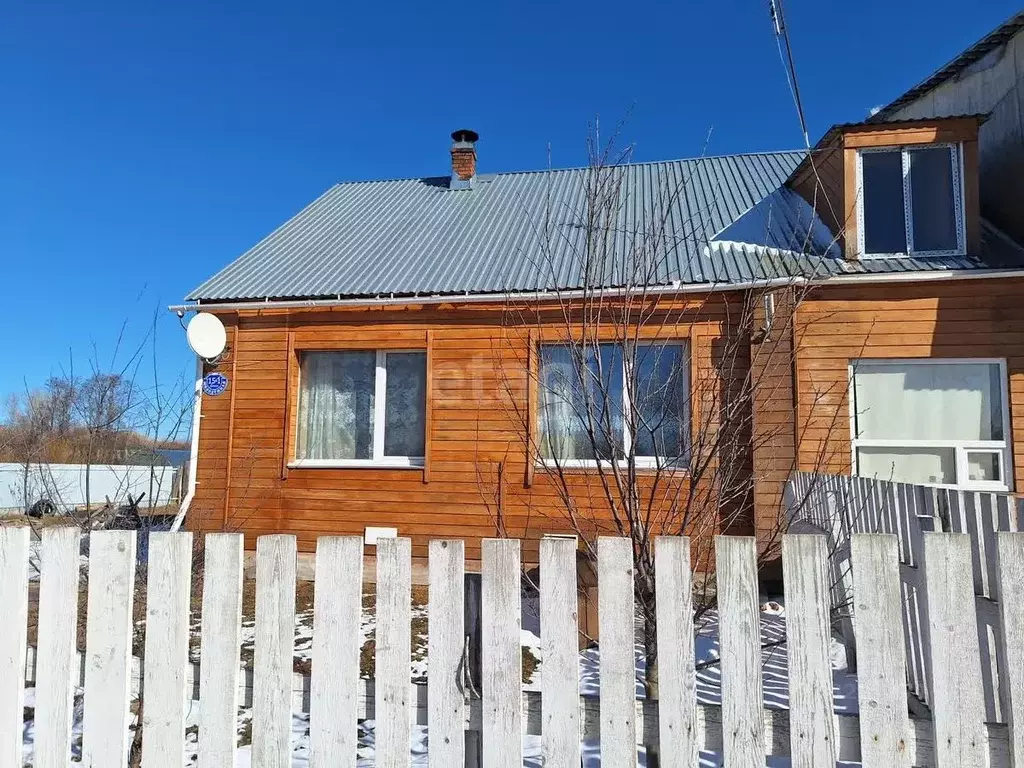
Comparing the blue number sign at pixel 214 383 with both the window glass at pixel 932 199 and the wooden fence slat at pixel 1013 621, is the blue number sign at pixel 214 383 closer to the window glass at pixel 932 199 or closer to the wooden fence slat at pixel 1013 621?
the wooden fence slat at pixel 1013 621

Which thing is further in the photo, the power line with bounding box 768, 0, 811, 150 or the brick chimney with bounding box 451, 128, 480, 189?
the brick chimney with bounding box 451, 128, 480, 189

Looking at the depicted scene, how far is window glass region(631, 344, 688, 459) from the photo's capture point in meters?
3.23

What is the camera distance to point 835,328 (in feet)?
23.0

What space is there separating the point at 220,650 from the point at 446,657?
762mm

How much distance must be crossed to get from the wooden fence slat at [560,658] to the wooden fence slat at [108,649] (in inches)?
55.9

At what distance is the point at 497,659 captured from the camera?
199 cm

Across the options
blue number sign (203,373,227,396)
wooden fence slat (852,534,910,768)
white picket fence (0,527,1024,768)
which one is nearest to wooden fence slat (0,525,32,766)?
white picket fence (0,527,1024,768)

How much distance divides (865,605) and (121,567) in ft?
7.74

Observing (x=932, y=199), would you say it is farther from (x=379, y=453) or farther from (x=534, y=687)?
(x=379, y=453)

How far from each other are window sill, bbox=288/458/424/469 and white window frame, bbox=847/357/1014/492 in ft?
16.1

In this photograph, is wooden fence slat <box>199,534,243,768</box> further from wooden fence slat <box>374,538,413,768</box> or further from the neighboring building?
the neighboring building

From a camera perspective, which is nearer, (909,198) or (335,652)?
(335,652)

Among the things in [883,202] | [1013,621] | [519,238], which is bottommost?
[1013,621]

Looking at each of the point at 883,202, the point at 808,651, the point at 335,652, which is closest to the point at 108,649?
the point at 335,652
